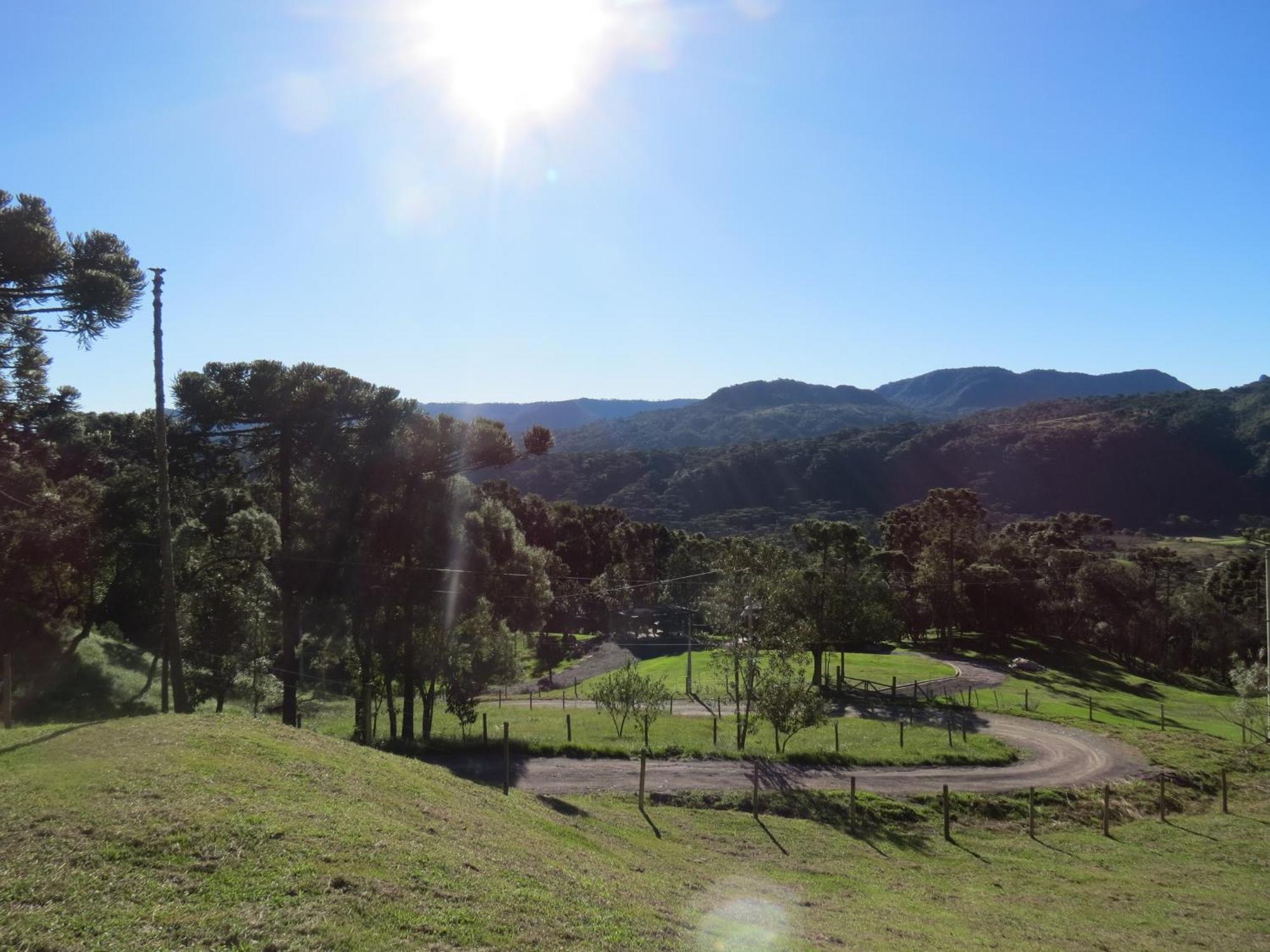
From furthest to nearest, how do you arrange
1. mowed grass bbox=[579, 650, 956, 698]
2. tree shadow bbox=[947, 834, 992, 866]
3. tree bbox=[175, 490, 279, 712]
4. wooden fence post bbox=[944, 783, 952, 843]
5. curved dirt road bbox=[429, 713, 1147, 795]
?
mowed grass bbox=[579, 650, 956, 698] < tree bbox=[175, 490, 279, 712] < curved dirt road bbox=[429, 713, 1147, 795] < wooden fence post bbox=[944, 783, 952, 843] < tree shadow bbox=[947, 834, 992, 866]

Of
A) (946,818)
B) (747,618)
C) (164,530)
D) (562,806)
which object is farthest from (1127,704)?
(164,530)

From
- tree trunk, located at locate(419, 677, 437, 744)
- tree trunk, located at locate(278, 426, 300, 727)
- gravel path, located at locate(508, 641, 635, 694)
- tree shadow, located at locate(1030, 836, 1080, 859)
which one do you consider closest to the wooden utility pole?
tree trunk, located at locate(278, 426, 300, 727)

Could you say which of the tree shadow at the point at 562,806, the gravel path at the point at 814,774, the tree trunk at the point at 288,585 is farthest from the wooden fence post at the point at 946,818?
the tree trunk at the point at 288,585

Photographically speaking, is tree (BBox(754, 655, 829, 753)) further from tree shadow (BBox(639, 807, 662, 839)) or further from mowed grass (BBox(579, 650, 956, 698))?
mowed grass (BBox(579, 650, 956, 698))

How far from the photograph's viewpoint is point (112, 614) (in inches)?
1710

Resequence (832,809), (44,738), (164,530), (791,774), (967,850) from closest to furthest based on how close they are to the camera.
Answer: (44,738) → (164,530) → (967,850) → (832,809) → (791,774)

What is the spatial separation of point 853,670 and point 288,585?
39.6 m

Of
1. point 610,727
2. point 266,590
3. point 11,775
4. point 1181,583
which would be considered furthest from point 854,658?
point 11,775

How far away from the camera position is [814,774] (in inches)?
1041

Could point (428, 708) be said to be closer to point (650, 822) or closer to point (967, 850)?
point (650, 822)

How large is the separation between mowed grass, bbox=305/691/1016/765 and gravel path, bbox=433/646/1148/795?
0.66 m

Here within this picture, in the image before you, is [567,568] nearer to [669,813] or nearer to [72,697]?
[72,697]

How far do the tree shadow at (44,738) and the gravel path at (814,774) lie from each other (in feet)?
35.8

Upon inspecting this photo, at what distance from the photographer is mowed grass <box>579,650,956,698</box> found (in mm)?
49688
